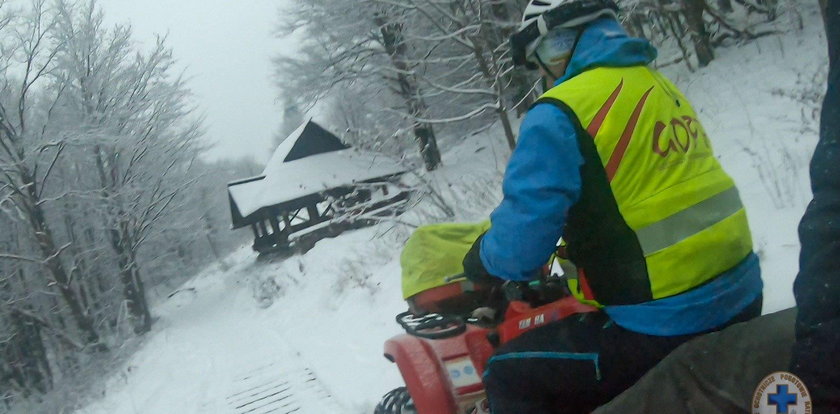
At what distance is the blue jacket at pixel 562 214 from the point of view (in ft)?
5.65

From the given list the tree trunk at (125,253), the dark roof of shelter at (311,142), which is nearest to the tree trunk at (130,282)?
the tree trunk at (125,253)

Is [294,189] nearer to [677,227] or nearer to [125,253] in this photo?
[125,253]

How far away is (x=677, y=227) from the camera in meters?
1.69

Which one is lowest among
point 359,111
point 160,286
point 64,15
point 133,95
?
point 160,286

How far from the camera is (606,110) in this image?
1.74 meters

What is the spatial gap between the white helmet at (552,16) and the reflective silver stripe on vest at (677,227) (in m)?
0.70

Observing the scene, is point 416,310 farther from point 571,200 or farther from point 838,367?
point 838,367

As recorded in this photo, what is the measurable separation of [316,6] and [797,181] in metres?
17.9

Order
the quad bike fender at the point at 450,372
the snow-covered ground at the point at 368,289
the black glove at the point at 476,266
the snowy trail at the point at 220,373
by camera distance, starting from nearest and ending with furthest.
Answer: the black glove at the point at 476,266 → the quad bike fender at the point at 450,372 → the snow-covered ground at the point at 368,289 → the snowy trail at the point at 220,373

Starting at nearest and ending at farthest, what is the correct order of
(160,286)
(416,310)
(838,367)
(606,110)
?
(838,367) → (606,110) → (416,310) → (160,286)

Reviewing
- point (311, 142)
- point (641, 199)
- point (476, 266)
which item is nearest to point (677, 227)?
point (641, 199)

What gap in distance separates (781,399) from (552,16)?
1.29 metres

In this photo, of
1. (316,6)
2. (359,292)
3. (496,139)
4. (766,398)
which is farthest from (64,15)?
(766,398)

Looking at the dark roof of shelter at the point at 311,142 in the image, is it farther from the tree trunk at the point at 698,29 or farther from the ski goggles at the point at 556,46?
the ski goggles at the point at 556,46
